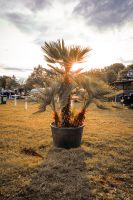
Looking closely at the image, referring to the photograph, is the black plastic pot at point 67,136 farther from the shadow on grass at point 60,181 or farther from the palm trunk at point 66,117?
the shadow on grass at point 60,181

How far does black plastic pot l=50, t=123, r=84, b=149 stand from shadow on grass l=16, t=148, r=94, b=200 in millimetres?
608

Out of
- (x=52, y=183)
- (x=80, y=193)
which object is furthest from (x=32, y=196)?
(x=80, y=193)

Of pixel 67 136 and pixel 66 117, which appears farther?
pixel 66 117

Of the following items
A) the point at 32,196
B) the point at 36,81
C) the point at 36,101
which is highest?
the point at 36,81

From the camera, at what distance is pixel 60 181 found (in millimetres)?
3412

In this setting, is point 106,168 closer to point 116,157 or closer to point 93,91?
point 116,157

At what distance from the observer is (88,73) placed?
5293 millimetres

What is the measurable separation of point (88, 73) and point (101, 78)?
39 centimetres

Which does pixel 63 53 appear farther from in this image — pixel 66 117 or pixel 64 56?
pixel 66 117

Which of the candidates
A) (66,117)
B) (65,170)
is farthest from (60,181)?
(66,117)

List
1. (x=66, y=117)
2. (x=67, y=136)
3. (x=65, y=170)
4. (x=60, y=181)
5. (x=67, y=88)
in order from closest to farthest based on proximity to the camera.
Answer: (x=60, y=181) < (x=65, y=170) < (x=67, y=88) < (x=67, y=136) < (x=66, y=117)

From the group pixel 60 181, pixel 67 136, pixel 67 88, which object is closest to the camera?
pixel 60 181

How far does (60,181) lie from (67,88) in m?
2.13

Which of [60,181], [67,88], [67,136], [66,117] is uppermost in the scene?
[67,88]
